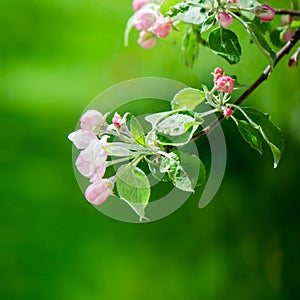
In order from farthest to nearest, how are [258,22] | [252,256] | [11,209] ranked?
[252,256], [11,209], [258,22]

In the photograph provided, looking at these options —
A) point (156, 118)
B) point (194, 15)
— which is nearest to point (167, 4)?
point (194, 15)

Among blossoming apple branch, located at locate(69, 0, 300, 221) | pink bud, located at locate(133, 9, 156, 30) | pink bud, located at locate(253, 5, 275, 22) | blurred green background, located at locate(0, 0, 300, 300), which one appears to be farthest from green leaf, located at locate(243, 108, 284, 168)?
blurred green background, located at locate(0, 0, 300, 300)

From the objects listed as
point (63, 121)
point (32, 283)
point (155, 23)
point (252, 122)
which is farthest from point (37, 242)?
point (252, 122)

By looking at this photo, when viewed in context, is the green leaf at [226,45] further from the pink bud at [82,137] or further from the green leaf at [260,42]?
the pink bud at [82,137]

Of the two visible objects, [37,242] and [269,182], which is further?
[269,182]

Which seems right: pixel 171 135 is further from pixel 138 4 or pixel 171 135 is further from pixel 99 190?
pixel 138 4

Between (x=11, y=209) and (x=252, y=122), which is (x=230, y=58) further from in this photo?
(x=11, y=209)

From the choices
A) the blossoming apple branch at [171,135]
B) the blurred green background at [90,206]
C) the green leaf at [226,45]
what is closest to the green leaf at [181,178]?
the blossoming apple branch at [171,135]
